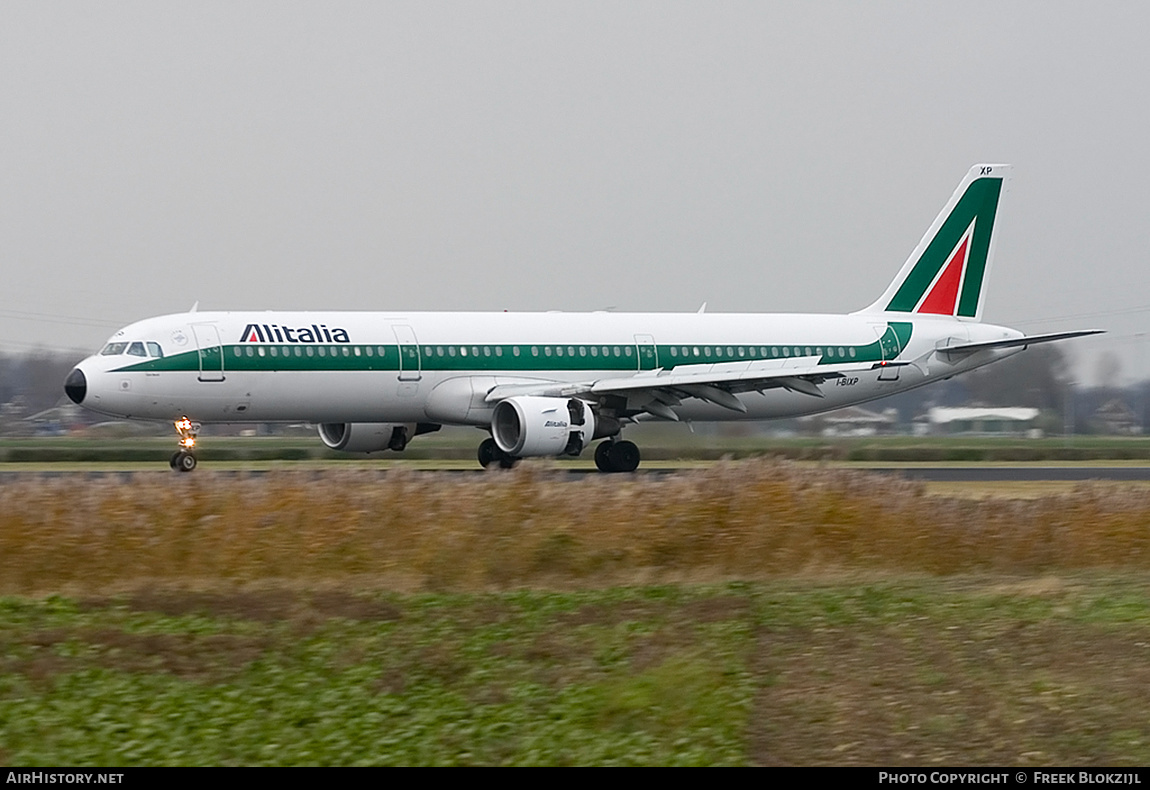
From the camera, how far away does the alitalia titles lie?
30.5 m

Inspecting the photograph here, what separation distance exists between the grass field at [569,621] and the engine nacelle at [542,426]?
1113 cm

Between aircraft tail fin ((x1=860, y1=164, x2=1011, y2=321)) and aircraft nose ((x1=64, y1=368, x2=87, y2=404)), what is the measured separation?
20413mm

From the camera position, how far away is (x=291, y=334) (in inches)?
1217

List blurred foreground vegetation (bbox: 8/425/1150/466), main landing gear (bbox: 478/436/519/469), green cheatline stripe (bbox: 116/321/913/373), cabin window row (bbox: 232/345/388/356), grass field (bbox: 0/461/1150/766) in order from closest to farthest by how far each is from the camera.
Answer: grass field (bbox: 0/461/1150/766)
green cheatline stripe (bbox: 116/321/913/373)
cabin window row (bbox: 232/345/388/356)
main landing gear (bbox: 478/436/519/469)
blurred foreground vegetation (bbox: 8/425/1150/466)

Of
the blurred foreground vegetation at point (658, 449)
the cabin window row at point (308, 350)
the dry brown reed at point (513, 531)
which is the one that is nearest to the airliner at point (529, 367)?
the cabin window row at point (308, 350)

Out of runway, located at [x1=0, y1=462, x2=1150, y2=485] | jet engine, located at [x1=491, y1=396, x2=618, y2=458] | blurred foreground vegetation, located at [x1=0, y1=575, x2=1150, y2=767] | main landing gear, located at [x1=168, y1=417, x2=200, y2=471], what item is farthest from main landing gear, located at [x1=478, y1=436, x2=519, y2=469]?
blurred foreground vegetation, located at [x1=0, y1=575, x2=1150, y2=767]

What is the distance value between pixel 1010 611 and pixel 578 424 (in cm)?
1761

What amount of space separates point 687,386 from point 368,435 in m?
7.50

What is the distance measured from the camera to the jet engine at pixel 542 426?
98.3 ft

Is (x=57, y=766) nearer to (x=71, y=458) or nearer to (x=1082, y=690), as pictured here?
(x=1082, y=690)

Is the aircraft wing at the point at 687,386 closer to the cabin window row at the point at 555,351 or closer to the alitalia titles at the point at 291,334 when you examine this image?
the cabin window row at the point at 555,351

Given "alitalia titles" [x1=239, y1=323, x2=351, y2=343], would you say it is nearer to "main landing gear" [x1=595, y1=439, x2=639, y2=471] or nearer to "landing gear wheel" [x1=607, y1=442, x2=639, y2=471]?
"main landing gear" [x1=595, y1=439, x2=639, y2=471]

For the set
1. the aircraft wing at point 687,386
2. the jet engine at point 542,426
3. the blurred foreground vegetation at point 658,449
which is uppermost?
the aircraft wing at point 687,386

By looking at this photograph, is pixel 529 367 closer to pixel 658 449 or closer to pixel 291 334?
pixel 658 449
